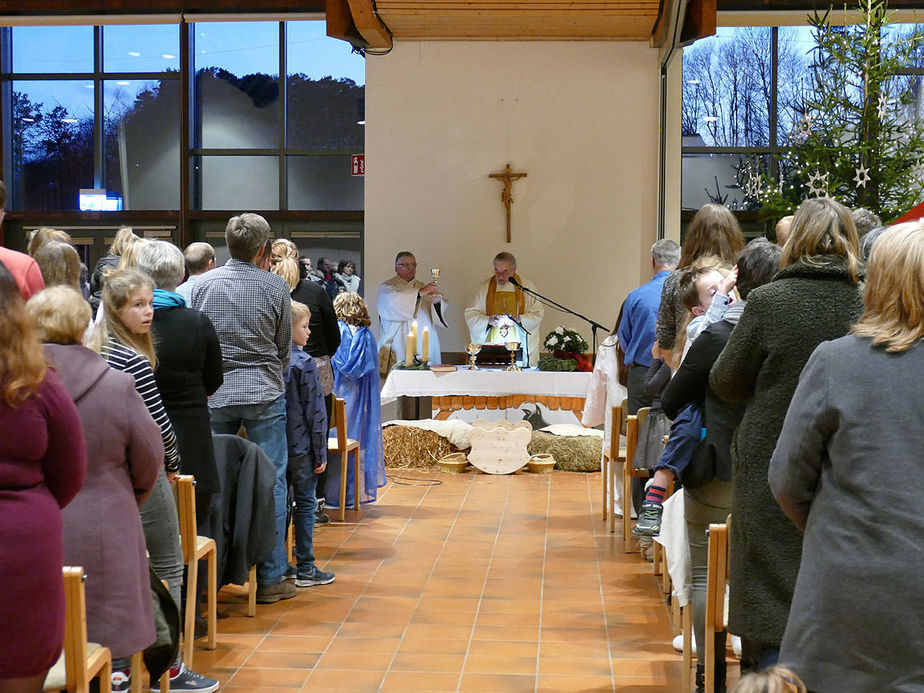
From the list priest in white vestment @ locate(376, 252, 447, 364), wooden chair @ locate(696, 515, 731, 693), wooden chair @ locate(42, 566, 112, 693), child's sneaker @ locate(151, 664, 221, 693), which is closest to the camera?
wooden chair @ locate(42, 566, 112, 693)

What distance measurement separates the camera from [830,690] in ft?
7.23

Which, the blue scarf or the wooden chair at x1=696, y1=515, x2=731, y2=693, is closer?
the wooden chair at x1=696, y1=515, x2=731, y2=693

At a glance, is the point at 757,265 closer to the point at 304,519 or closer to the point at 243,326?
the point at 243,326

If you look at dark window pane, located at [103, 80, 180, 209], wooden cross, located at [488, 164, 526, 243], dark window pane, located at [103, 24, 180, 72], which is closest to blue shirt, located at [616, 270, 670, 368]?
wooden cross, located at [488, 164, 526, 243]

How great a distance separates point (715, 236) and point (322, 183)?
26.7ft

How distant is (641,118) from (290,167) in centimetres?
374

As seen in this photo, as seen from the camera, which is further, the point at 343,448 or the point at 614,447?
the point at 343,448

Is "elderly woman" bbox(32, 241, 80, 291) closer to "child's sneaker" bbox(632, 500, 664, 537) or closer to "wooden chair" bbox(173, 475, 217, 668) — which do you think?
"wooden chair" bbox(173, 475, 217, 668)

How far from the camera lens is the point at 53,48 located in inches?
476

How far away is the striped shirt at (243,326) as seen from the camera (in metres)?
4.72

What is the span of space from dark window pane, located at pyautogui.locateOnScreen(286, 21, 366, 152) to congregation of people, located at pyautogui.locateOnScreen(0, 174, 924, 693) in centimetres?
714

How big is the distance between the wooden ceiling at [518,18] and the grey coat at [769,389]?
6.94m

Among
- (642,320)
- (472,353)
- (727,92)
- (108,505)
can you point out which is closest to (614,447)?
(642,320)

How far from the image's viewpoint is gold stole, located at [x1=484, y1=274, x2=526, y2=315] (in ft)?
34.1
